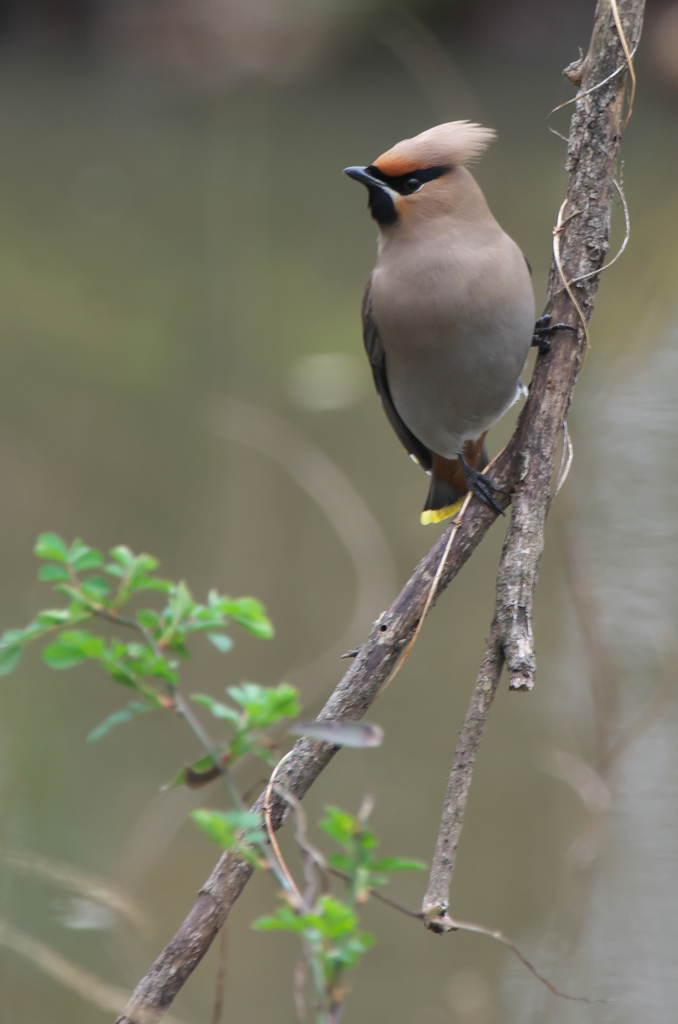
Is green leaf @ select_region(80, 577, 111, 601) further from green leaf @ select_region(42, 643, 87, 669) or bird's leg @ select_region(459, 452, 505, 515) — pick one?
bird's leg @ select_region(459, 452, 505, 515)

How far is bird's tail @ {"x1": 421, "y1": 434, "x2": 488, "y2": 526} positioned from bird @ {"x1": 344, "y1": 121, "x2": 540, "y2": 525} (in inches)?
7.4

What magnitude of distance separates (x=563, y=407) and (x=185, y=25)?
1166 cm

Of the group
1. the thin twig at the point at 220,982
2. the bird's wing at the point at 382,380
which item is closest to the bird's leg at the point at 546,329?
the bird's wing at the point at 382,380

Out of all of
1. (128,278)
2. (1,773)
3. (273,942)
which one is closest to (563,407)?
(273,942)

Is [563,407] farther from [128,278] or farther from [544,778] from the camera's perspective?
[128,278]

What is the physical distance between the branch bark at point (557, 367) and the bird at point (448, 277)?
36 cm

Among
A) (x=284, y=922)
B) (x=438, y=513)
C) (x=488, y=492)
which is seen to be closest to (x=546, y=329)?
(x=488, y=492)

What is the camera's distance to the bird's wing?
2502mm

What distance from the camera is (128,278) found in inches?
292

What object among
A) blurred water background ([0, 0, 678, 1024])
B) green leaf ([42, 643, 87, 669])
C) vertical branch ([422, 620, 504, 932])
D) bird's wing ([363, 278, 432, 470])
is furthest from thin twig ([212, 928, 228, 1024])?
bird's wing ([363, 278, 432, 470])

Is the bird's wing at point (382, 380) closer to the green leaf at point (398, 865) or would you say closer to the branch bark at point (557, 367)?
the branch bark at point (557, 367)

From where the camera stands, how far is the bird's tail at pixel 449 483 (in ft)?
8.51

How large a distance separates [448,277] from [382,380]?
1.61 feet

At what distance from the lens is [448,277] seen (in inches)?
87.1
